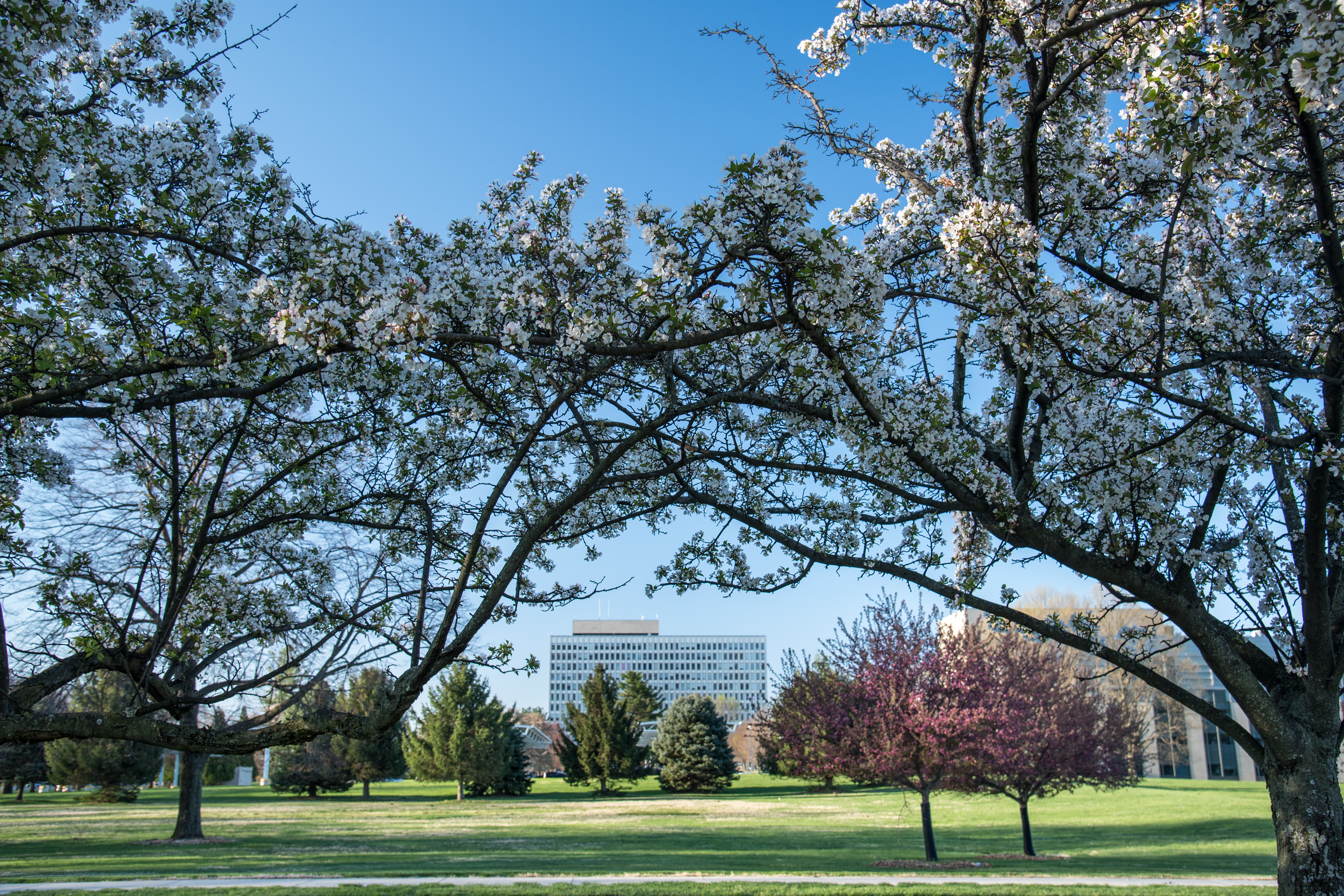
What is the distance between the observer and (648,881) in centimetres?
1209

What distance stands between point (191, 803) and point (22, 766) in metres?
16.3

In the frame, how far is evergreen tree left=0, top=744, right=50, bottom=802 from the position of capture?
28469 mm

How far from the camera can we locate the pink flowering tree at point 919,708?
16016 mm

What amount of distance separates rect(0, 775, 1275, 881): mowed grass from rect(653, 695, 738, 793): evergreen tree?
428 cm

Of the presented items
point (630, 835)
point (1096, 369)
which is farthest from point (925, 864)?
point (1096, 369)

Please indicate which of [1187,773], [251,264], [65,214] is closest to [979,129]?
[251,264]

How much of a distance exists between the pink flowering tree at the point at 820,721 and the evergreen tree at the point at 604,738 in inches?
1180

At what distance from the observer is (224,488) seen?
914 cm

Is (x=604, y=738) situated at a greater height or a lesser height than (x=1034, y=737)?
lesser

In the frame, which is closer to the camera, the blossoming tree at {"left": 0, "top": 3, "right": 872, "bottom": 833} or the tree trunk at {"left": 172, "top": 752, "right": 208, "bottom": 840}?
the blossoming tree at {"left": 0, "top": 3, "right": 872, "bottom": 833}

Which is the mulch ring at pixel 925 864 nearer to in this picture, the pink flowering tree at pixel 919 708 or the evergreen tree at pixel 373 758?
the pink flowering tree at pixel 919 708

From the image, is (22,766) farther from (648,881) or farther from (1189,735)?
(1189,735)

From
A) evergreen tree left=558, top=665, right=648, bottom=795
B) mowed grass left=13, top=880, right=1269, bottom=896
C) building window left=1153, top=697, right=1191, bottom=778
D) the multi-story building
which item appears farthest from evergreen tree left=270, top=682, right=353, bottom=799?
the multi-story building

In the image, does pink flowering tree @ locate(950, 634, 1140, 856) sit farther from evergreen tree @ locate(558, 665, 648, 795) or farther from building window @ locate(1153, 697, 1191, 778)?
building window @ locate(1153, 697, 1191, 778)
